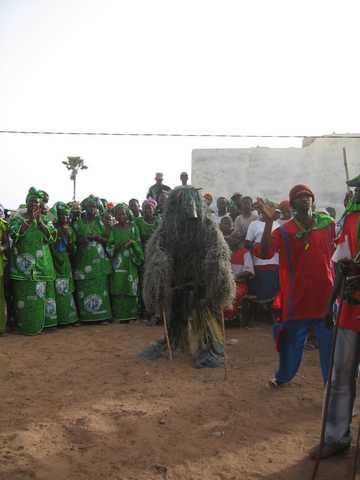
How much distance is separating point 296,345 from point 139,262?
14.0ft

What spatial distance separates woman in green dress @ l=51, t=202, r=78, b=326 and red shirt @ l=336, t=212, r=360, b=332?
5.24m

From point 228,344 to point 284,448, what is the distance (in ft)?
10.9

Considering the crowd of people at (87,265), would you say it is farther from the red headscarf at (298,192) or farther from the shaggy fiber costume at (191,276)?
the red headscarf at (298,192)

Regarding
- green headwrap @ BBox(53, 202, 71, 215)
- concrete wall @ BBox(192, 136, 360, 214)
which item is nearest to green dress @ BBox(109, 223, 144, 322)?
green headwrap @ BBox(53, 202, 71, 215)

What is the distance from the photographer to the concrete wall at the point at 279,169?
20719mm

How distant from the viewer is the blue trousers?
14.9 ft

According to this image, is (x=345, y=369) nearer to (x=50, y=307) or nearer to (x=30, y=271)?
(x=30, y=271)

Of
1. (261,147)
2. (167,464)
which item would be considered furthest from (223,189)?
(167,464)

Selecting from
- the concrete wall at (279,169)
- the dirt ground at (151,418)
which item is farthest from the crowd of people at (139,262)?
the concrete wall at (279,169)

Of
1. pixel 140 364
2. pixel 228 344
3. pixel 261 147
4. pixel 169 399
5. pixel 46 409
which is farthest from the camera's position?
pixel 261 147

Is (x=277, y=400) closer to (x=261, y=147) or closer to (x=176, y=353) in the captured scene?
(x=176, y=353)

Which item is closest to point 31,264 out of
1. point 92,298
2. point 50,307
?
point 50,307

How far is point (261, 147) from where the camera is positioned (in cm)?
2175

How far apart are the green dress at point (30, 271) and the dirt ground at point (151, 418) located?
919 mm
